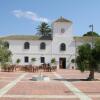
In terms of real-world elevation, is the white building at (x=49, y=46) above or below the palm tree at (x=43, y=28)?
below

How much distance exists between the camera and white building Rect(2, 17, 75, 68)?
67125mm

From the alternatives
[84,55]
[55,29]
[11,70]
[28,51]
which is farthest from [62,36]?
[84,55]

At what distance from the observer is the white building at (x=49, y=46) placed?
67125mm

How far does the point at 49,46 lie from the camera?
222 ft

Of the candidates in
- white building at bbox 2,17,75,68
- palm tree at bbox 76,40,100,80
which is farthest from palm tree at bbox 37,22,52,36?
palm tree at bbox 76,40,100,80

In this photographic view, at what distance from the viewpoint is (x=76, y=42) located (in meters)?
67.8

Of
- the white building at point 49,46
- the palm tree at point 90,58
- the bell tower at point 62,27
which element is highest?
the bell tower at point 62,27

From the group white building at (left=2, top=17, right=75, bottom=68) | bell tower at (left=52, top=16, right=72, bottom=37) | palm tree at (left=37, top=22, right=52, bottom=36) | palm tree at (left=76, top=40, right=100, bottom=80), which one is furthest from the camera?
palm tree at (left=37, top=22, right=52, bottom=36)

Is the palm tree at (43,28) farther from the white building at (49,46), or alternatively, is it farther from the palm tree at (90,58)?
the palm tree at (90,58)

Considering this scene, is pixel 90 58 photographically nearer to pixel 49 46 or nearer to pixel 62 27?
pixel 49 46

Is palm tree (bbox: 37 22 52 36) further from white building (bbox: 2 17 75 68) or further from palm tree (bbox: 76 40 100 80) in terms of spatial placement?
palm tree (bbox: 76 40 100 80)

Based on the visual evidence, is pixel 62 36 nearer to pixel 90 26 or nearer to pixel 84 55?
pixel 90 26

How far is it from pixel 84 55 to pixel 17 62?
3571cm

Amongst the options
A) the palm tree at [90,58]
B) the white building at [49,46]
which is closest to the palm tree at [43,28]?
the white building at [49,46]
